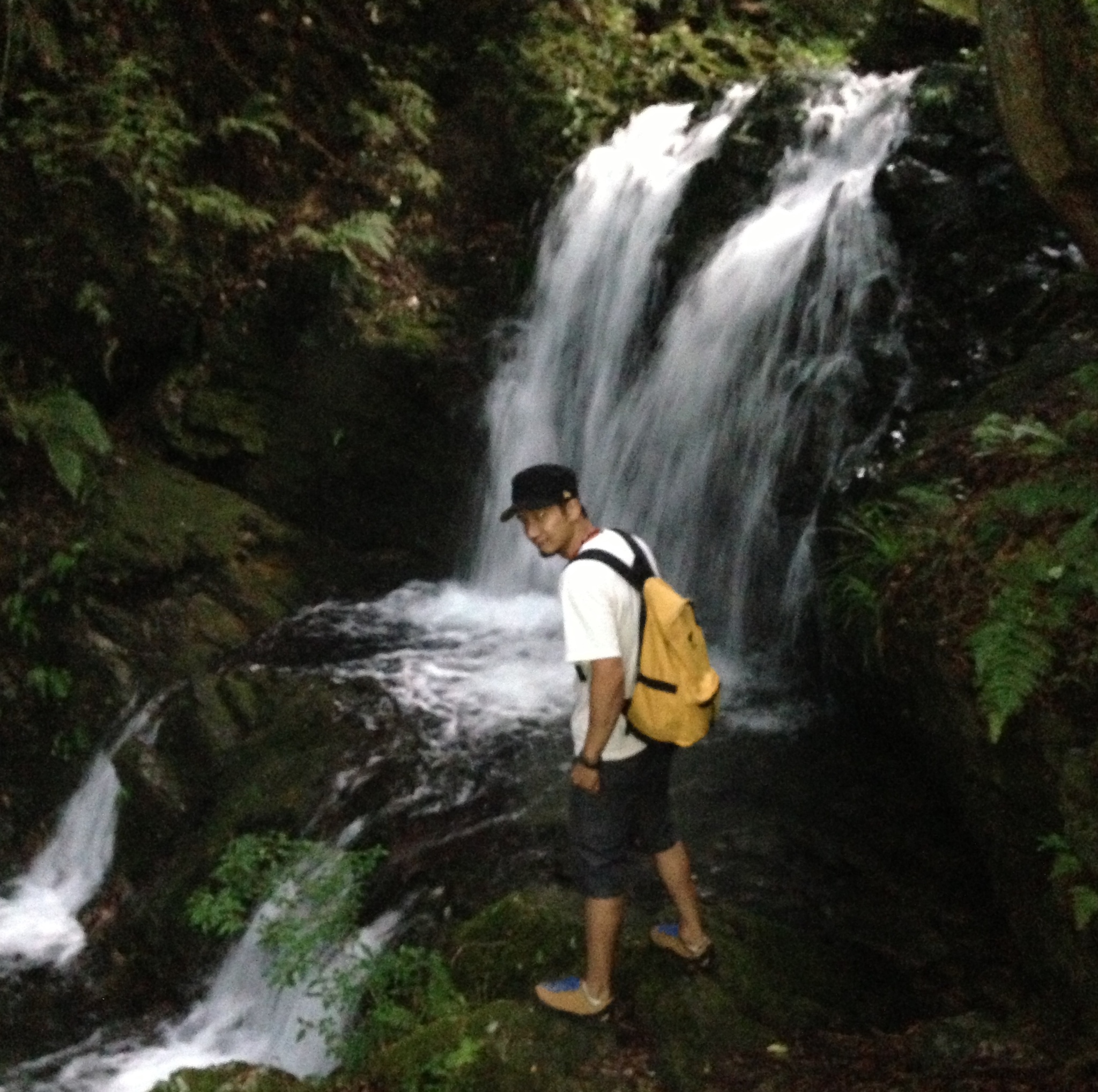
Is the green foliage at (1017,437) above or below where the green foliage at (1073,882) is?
above

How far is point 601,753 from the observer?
12.0ft

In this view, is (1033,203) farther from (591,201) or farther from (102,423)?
(102,423)

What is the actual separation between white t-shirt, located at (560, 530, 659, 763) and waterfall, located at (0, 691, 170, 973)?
14.8ft

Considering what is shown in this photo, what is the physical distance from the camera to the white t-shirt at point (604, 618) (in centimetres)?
352

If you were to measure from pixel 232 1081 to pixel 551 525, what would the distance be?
2.46m

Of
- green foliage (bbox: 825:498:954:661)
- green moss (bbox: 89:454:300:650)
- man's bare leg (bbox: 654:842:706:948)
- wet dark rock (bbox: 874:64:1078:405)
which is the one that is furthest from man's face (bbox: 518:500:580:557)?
green moss (bbox: 89:454:300:650)

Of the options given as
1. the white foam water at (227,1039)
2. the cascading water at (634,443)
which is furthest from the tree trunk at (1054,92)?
the white foam water at (227,1039)

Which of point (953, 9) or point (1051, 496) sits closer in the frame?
point (1051, 496)

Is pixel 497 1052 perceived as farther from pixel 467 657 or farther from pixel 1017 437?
pixel 467 657

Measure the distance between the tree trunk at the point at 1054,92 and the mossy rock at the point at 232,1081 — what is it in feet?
13.5

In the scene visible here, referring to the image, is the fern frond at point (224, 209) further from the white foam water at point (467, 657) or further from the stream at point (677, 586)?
the white foam water at point (467, 657)

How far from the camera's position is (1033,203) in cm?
685

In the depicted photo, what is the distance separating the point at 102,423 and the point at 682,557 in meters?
5.10

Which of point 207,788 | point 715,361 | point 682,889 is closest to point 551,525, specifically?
point 682,889
